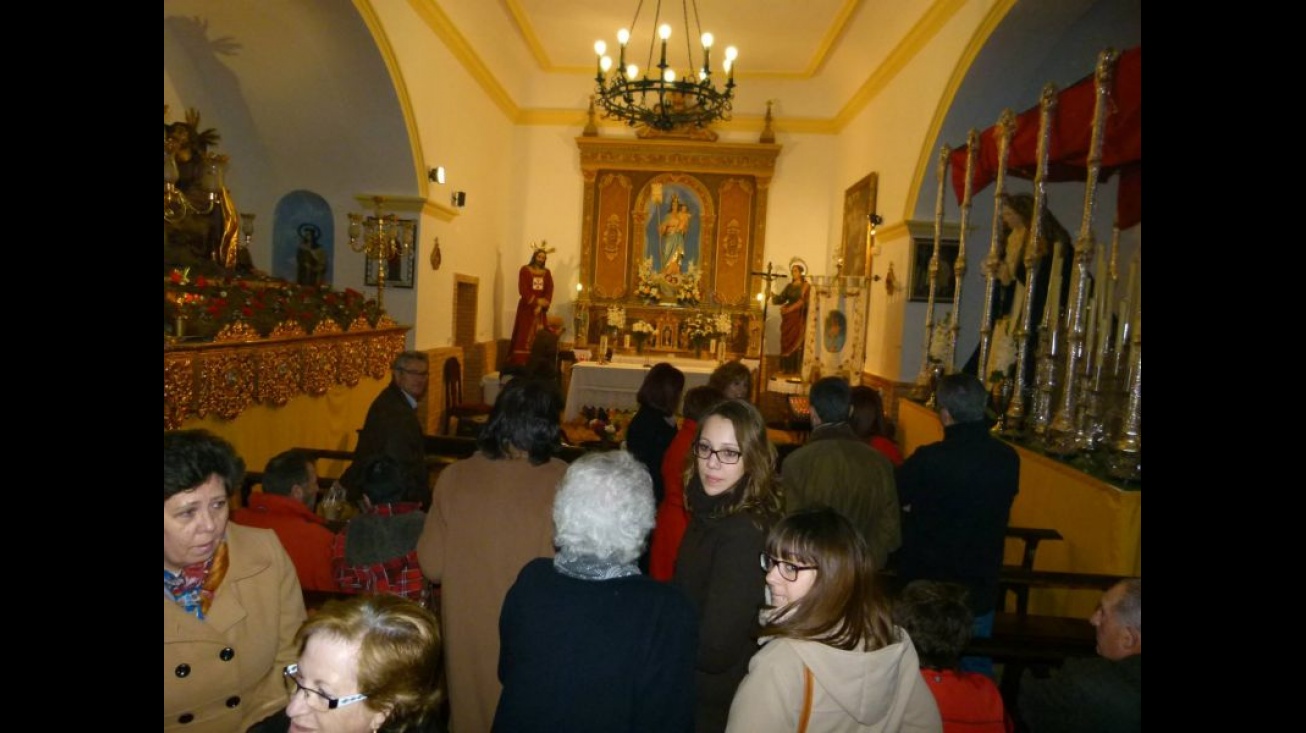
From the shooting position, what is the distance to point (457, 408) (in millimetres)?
9695

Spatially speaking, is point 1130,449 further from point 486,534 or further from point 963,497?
point 486,534

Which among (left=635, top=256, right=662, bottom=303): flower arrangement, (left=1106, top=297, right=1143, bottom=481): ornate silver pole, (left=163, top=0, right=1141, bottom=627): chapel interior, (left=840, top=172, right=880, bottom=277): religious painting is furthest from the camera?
(left=635, top=256, right=662, bottom=303): flower arrangement

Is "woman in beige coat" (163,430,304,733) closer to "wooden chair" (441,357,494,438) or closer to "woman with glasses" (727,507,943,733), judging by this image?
"woman with glasses" (727,507,943,733)

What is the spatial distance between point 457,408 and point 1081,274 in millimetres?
7270

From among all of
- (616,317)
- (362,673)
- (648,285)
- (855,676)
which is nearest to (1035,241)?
(855,676)

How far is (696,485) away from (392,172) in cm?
807

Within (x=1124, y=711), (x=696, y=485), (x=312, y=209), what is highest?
(x=312, y=209)

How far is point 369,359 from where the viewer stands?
26.0 ft

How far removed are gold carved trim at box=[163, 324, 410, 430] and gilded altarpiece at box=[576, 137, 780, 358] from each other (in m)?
6.38

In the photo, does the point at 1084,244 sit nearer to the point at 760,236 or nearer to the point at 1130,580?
the point at 1130,580

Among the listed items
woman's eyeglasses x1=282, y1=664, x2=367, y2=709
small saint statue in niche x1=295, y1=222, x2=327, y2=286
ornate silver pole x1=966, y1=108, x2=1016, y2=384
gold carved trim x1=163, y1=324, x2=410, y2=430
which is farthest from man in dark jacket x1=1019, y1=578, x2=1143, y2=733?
small saint statue in niche x1=295, y1=222, x2=327, y2=286

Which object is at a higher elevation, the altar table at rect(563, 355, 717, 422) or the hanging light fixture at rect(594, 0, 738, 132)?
the hanging light fixture at rect(594, 0, 738, 132)

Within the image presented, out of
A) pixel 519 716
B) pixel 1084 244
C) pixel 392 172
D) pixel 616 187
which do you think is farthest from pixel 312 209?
pixel 519 716

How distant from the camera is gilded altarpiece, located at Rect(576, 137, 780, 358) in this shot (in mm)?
13688
